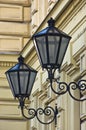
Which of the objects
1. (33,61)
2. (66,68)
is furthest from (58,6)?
(33,61)

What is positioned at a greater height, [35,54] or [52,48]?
[35,54]

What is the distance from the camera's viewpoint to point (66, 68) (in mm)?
9766

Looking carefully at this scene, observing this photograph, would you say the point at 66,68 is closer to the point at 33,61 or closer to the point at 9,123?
the point at 33,61

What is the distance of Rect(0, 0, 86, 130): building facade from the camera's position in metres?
9.17

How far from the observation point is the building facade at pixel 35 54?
9172 mm

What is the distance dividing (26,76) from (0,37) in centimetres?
677

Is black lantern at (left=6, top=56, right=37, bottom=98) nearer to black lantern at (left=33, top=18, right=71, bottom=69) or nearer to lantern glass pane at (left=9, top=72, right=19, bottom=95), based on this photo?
lantern glass pane at (left=9, top=72, right=19, bottom=95)

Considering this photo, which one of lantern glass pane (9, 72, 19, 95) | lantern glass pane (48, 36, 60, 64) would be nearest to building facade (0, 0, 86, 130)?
lantern glass pane (9, 72, 19, 95)

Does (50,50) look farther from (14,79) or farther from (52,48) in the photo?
(14,79)

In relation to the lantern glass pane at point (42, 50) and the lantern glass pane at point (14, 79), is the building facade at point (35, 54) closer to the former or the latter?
the lantern glass pane at point (14, 79)

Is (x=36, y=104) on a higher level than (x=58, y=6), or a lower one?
lower

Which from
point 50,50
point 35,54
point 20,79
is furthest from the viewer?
point 35,54

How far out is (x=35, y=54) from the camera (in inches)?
476

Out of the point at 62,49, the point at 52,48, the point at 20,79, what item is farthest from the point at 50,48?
the point at 20,79
